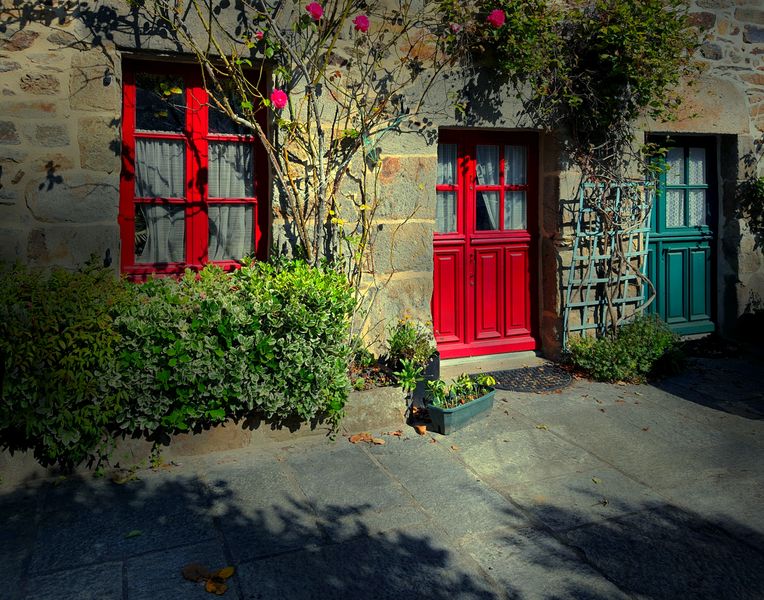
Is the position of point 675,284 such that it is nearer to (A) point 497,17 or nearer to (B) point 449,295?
(B) point 449,295

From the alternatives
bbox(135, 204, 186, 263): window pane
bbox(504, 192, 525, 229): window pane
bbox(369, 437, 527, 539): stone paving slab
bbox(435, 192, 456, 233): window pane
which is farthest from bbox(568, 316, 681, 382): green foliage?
bbox(135, 204, 186, 263): window pane

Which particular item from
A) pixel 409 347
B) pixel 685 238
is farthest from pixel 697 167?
pixel 409 347

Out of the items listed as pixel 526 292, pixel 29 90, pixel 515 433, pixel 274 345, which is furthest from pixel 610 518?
pixel 29 90

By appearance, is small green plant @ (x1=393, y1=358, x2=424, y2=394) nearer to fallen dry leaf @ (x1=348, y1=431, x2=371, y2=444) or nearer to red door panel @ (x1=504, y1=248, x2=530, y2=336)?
fallen dry leaf @ (x1=348, y1=431, x2=371, y2=444)

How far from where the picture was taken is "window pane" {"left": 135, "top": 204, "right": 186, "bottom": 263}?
5086mm

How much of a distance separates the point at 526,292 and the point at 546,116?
1.64m

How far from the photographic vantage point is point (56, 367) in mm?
A: 3895

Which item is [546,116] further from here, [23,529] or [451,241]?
[23,529]

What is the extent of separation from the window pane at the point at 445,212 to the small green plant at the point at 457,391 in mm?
1738

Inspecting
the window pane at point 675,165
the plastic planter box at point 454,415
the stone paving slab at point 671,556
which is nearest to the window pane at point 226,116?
the plastic planter box at point 454,415

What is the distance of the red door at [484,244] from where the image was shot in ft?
20.6

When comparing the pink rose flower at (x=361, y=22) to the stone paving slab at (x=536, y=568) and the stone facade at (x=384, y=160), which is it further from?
the stone paving slab at (x=536, y=568)

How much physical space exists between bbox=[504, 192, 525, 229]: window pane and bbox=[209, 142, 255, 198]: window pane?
8.14 ft

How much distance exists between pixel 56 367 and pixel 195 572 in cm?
159
